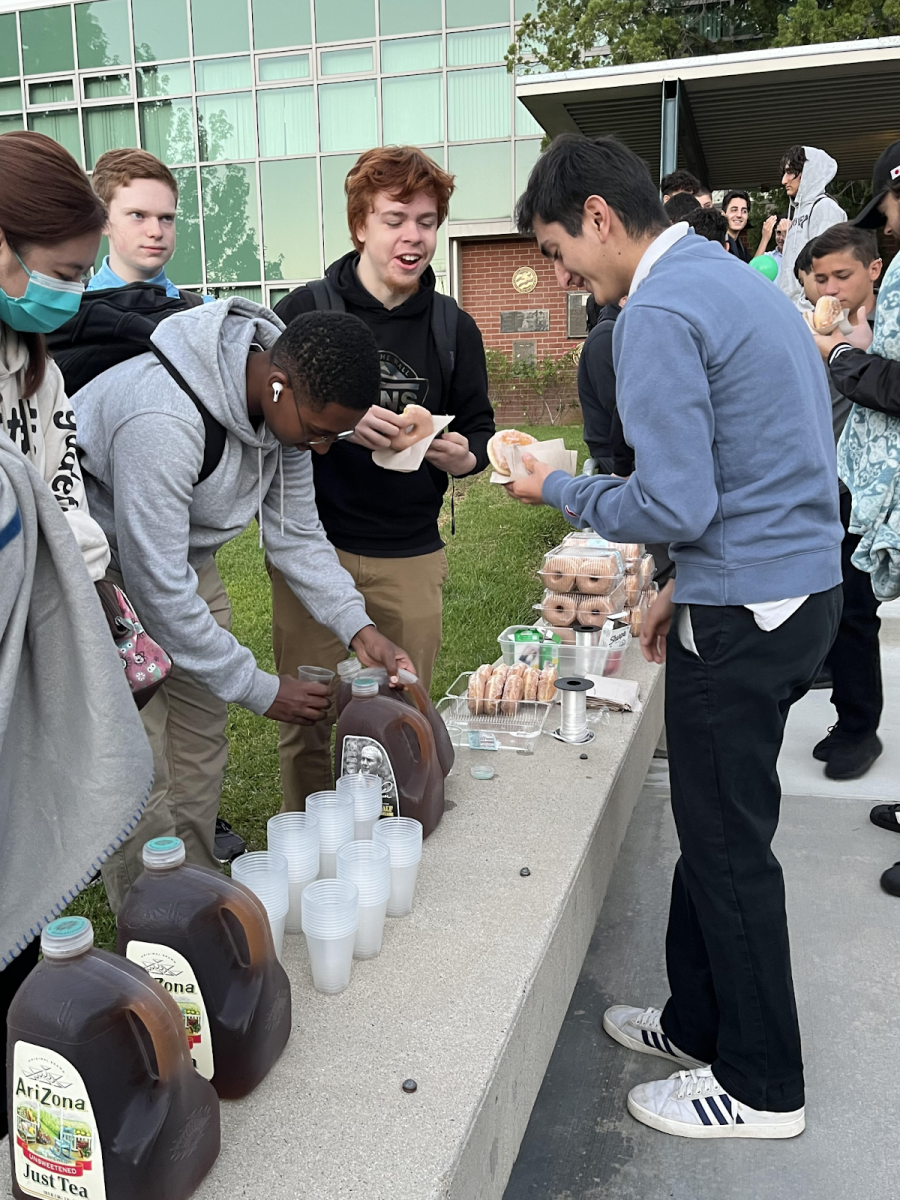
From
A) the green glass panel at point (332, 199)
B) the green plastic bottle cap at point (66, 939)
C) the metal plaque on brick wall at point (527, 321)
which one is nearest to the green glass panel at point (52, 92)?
the green glass panel at point (332, 199)

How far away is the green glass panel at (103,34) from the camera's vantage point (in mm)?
18047

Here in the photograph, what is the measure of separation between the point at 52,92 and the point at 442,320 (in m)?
19.5

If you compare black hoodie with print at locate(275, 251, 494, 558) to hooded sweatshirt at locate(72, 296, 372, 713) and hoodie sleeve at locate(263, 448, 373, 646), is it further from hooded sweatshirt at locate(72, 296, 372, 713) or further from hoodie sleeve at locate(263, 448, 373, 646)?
hooded sweatshirt at locate(72, 296, 372, 713)

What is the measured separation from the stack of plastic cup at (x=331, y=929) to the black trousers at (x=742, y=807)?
696 mm

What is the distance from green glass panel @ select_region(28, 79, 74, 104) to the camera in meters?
18.6

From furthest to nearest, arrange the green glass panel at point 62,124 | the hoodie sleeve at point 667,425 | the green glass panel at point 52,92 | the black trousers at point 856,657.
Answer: the green glass panel at point 62,124 < the green glass panel at point 52,92 < the black trousers at point 856,657 < the hoodie sleeve at point 667,425

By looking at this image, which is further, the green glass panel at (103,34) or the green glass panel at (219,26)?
the green glass panel at (103,34)

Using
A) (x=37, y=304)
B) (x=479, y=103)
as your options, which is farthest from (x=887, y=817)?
(x=479, y=103)

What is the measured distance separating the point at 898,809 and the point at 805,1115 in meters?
→ 1.68

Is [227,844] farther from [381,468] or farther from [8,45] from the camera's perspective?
[8,45]

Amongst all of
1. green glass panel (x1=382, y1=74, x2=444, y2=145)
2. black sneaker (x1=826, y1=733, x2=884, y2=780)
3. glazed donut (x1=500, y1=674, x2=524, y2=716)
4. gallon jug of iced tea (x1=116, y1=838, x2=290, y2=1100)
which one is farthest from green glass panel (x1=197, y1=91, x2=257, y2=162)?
gallon jug of iced tea (x1=116, y1=838, x2=290, y2=1100)

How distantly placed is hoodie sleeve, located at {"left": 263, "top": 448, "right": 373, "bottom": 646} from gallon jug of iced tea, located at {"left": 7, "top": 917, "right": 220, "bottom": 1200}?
144 centimetres

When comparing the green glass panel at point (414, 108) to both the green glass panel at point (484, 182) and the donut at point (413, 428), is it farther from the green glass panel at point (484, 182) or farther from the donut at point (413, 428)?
the donut at point (413, 428)

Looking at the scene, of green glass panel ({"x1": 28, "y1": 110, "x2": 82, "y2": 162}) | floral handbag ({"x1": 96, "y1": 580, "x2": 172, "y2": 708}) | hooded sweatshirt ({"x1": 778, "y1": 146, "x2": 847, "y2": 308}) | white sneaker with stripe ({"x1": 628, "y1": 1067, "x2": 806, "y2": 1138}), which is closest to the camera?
floral handbag ({"x1": 96, "y1": 580, "x2": 172, "y2": 708})
